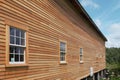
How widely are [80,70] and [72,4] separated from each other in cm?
625

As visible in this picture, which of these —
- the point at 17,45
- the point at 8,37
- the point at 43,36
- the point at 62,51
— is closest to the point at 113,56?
the point at 62,51

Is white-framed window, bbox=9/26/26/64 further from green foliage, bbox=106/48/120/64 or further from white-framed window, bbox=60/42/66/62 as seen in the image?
green foliage, bbox=106/48/120/64

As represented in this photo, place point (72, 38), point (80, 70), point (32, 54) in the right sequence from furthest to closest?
point (80, 70) < point (72, 38) < point (32, 54)

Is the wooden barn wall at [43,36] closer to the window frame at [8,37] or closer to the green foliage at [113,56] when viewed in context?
the window frame at [8,37]

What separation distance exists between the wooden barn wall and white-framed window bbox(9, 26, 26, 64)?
32cm

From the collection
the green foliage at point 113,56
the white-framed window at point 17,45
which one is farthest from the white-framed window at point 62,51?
the green foliage at point 113,56

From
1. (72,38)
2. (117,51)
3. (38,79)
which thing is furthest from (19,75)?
(117,51)

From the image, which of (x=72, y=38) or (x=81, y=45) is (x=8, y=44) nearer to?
(x=72, y=38)

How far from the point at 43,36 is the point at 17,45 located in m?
3.05

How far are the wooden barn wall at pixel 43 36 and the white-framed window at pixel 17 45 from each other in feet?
1.06

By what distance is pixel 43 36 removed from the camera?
38.0ft

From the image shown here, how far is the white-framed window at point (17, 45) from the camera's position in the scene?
8.41 metres

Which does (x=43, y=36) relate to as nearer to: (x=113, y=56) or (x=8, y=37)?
(x=8, y=37)

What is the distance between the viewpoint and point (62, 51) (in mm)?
15281
